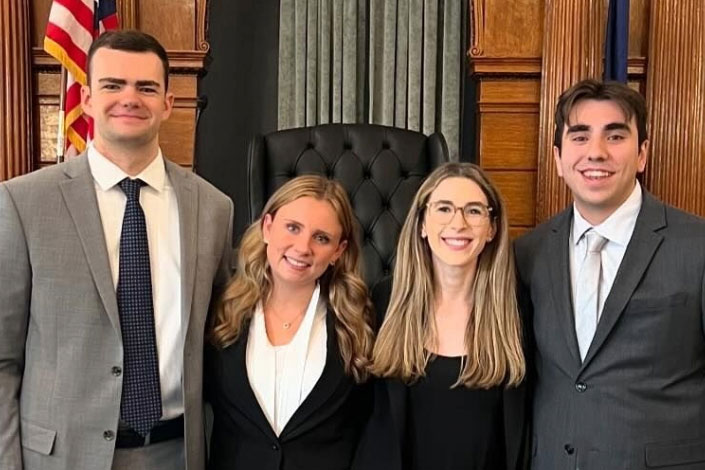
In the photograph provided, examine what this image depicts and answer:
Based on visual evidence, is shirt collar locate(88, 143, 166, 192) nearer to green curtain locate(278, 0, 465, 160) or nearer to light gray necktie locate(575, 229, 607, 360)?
light gray necktie locate(575, 229, 607, 360)

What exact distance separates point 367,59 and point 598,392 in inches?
122

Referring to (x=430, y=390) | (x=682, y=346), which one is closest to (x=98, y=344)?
(x=430, y=390)

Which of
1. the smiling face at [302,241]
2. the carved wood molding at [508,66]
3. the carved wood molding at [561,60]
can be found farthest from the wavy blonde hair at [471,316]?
the carved wood molding at [508,66]

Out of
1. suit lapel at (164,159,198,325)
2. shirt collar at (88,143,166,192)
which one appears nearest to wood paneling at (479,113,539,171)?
suit lapel at (164,159,198,325)

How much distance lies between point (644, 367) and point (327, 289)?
0.87 meters

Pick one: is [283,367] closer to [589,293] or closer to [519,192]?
[589,293]

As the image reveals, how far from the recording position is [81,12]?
3402 mm

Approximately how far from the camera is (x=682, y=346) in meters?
1.91

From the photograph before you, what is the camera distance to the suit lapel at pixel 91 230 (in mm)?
1907

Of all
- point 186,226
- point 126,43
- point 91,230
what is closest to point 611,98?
point 186,226

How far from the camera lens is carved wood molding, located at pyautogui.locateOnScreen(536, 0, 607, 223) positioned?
3.73 metres

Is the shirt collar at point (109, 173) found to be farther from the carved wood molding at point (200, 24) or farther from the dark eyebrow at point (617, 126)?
the carved wood molding at point (200, 24)

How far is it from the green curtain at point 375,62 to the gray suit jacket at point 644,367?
264cm

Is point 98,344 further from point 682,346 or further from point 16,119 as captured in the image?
point 16,119
